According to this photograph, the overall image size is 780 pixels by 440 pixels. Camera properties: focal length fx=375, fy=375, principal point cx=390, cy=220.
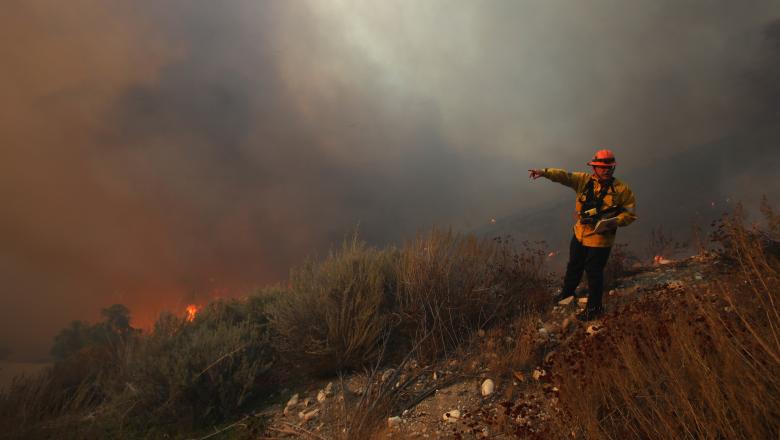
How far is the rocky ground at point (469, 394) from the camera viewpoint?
2.93m

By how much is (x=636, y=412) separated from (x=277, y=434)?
10.1 ft

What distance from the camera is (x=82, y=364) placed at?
23.7ft

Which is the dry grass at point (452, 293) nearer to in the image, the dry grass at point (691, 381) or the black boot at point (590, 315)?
the black boot at point (590, 315)

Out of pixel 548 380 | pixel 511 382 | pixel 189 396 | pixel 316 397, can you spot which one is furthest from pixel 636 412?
pixel 189 396

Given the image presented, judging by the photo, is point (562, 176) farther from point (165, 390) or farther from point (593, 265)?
point (165, 390)

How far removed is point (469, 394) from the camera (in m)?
3.62

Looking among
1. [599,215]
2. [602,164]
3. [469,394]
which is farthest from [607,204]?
[469,394]

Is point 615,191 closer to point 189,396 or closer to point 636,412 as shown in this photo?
point 636,412

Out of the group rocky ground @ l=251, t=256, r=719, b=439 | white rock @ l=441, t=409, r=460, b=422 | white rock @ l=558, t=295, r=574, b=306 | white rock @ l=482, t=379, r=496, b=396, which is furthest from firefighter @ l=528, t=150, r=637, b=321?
white rock @ l=441, t=409, r=460, b=422

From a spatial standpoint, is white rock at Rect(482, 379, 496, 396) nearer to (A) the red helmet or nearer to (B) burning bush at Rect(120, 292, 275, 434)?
(B) burning bush at Rect(120, 292, 275, 434)

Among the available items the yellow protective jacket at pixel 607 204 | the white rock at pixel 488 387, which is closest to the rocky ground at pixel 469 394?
the white rock at pixel 488 387

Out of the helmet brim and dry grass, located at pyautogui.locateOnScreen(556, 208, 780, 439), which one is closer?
dry grass, located at pyautogui.locateOnScreen(556, 208, 780, 439)

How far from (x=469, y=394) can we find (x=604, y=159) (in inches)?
134

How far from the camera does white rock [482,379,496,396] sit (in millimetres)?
3529
